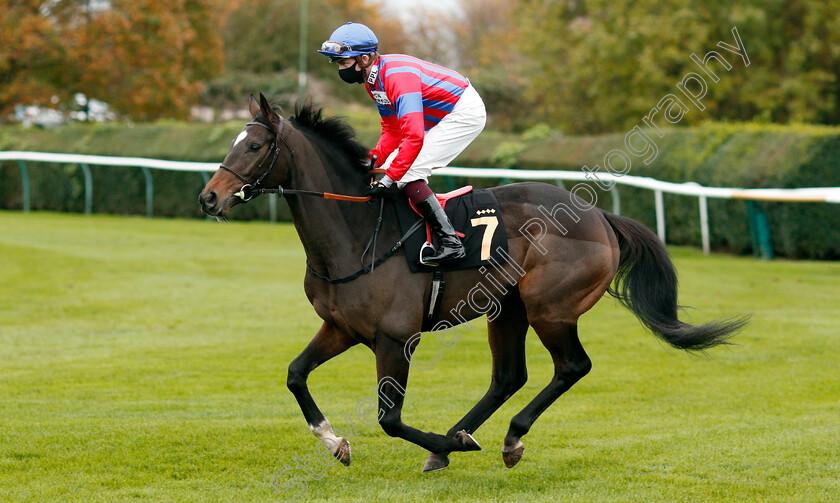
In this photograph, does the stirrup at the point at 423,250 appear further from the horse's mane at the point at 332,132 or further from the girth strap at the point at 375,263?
the horse's mane at the point at 332,132

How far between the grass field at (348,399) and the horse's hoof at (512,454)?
0.07 metres

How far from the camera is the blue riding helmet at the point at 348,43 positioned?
447 cm

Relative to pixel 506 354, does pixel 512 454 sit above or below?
below

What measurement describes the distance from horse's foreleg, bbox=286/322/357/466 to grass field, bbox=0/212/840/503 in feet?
0.52

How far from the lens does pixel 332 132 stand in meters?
4.70

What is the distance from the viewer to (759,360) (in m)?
7.57

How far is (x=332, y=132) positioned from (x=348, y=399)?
2302mm

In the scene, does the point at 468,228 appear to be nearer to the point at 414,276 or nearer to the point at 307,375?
the point at 414,276

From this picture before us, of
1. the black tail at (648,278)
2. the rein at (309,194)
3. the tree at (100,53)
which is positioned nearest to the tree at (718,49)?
the tree at (100,53)

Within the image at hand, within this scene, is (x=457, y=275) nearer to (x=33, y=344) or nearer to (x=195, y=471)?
(x=195, y=471)

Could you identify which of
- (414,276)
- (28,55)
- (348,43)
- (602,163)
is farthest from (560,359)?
(28,55)

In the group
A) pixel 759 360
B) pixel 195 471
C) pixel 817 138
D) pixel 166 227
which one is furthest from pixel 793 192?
pixel 166 227

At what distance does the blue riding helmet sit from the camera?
4.47 m

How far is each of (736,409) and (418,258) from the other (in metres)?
2.70
